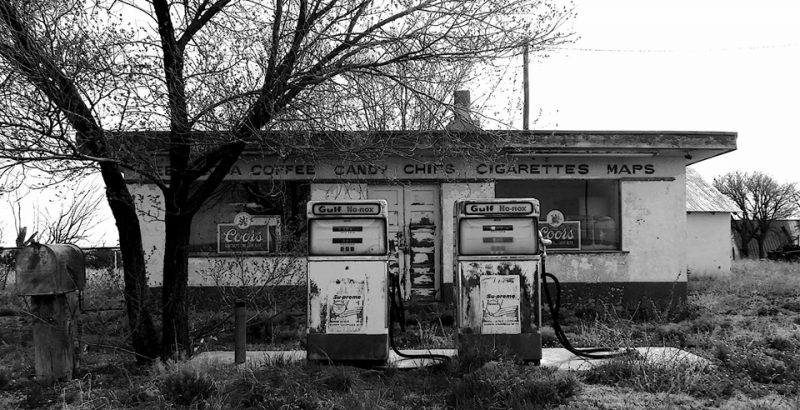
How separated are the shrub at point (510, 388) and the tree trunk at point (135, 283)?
11.8ft

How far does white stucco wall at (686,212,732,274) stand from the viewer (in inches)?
989

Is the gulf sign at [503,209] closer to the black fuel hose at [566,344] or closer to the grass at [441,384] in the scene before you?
the black fuel hose at [566,344]

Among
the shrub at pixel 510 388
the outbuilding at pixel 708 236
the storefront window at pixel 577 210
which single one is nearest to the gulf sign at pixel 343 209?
the shrub at pixel 510 388

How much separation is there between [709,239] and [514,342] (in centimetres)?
2095

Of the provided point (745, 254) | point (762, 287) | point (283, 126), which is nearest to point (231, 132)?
point (283, 126)

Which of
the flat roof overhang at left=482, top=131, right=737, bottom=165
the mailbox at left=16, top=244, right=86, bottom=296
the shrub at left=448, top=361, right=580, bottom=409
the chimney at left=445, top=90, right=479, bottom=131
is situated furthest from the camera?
the flat roof overhang at left=482, top=131, right=737, bottom=165

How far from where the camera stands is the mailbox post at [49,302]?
7125 millimetres

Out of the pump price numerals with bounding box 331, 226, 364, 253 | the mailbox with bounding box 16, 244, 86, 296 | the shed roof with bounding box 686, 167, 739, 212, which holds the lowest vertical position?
the mailbox with bounding box 16, 244, 86, 296

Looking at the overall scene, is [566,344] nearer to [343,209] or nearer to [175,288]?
[343,209]

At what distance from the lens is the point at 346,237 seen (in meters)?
7.48

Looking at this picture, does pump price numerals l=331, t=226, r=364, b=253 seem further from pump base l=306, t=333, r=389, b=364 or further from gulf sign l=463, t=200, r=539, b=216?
gulf sign l=463, t=200, r=539, b=216

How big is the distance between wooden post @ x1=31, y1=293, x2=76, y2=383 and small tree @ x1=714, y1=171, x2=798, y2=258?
41.3m

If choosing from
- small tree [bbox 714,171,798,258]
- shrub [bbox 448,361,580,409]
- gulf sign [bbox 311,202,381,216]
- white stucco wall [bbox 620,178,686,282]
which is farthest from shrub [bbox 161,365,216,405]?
small tree [bbox 714,171,798,258]

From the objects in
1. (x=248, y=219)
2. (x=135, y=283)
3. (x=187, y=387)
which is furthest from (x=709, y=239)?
(x=187, y=387)
